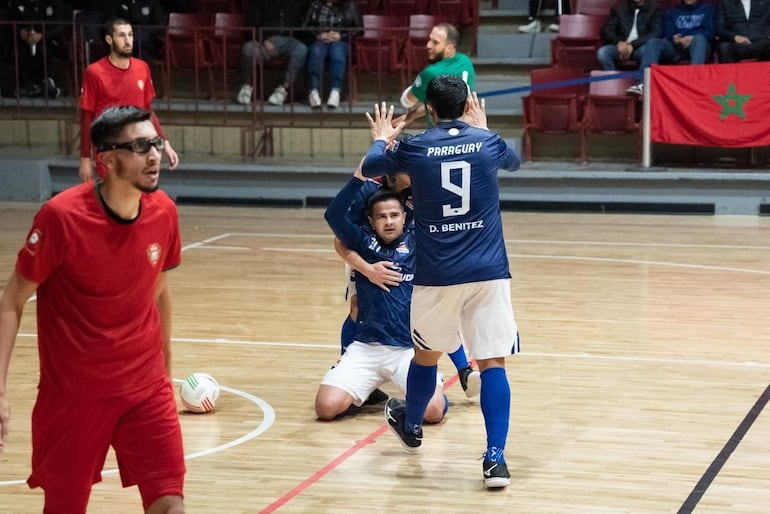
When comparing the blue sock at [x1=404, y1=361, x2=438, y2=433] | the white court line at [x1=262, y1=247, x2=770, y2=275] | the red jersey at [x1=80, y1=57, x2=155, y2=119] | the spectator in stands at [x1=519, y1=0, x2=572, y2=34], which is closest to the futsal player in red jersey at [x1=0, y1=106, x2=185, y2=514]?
the blue sock at [x1=404, y1=361, x2=438, y2=433]

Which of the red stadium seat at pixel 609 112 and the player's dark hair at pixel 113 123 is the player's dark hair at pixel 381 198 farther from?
the red stadium seat at pixel 609 112

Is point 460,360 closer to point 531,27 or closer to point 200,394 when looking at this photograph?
point 200,394

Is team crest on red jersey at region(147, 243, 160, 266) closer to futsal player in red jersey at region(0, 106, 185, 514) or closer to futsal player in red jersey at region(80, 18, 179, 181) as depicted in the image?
futsal player in red jersey at region(0, 106, 185, 514)

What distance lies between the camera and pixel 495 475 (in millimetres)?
5465

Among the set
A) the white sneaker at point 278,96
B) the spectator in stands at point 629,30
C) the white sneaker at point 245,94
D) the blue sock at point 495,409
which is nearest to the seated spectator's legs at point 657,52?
the spectator in stands at point 629,30

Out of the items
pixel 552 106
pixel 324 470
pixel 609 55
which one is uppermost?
pixel 609 55

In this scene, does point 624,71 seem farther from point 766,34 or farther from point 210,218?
point 210,218

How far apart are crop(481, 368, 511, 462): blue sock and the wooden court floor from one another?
20 cm

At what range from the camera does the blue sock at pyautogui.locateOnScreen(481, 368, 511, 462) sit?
5512 mm

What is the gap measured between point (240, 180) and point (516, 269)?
5813mm

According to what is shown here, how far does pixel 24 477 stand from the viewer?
575 cm

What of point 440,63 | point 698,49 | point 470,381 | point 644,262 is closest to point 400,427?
point 470,381

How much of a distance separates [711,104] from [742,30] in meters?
1.26

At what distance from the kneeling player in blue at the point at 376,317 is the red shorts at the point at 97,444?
2.61 m
